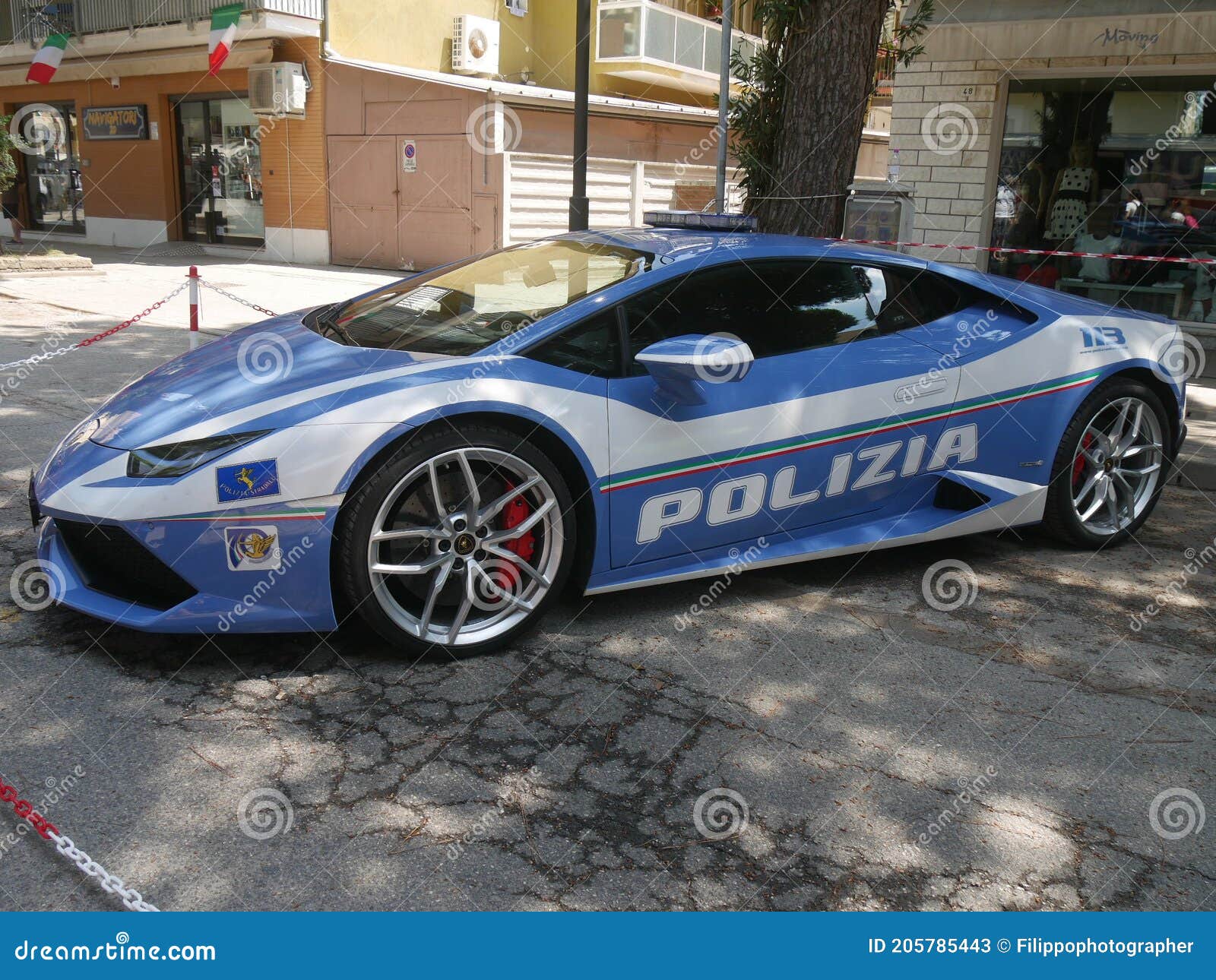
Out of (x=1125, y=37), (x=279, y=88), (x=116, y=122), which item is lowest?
(x=116, y=122)

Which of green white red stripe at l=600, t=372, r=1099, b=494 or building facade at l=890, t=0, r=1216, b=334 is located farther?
building facade at l=890, t=0, r=1216, b=334

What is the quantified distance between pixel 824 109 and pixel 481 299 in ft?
11.7

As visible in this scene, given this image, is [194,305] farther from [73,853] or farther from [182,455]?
[73,853]

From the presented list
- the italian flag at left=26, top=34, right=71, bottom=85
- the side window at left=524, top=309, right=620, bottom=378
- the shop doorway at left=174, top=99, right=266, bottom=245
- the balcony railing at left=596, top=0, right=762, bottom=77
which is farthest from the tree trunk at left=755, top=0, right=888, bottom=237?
the balcony railing at left=596, top=0, right=762, bottom=77

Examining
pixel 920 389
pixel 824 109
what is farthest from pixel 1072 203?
pixel 920 389

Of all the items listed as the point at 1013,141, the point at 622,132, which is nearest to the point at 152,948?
the point at 1013,141

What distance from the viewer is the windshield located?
388 cm

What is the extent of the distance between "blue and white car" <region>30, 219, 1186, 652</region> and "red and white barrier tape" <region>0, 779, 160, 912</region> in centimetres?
65

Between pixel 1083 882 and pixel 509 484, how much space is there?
77.6 inches

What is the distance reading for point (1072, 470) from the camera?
4727 mm

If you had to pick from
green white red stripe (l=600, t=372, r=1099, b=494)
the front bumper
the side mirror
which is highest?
the side mirror

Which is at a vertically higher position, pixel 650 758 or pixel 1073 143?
pixel 1073 143

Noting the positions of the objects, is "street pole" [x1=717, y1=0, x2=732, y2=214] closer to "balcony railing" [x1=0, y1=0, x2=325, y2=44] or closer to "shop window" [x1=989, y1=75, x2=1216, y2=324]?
"shop window" [x1=989, y1=75, x2=1216, y2=324]

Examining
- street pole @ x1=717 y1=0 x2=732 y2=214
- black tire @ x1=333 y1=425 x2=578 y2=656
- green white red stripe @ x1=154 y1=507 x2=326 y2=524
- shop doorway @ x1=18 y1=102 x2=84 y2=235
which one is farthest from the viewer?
shop doorway @ x1=18 y1=102 x2=84 y2=235
